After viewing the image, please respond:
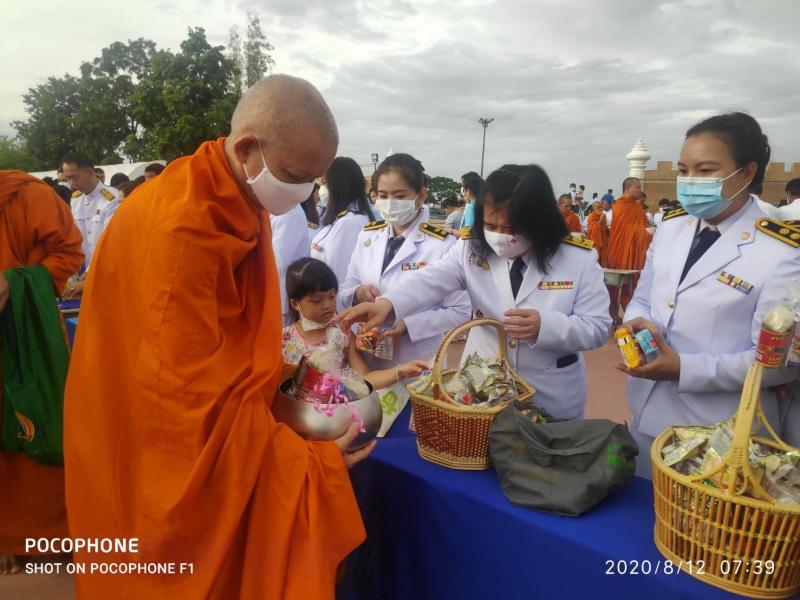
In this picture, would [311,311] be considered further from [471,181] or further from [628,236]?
[628,236]

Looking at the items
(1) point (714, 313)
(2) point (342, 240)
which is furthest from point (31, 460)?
(1) point (714, 313)

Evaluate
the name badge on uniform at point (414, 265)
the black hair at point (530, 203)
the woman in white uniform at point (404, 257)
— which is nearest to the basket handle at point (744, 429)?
the black hair at point (530, 203)

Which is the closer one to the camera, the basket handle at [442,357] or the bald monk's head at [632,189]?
the basket handle at [442,357]

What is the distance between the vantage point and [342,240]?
14.2 feet

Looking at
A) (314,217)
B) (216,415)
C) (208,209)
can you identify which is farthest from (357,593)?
(314,217)

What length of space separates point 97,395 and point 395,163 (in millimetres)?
2374

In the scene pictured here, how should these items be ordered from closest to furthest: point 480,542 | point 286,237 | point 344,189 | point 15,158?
point 480,542 < point 286,237 < point 344,189 < point 15,158

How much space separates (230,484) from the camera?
1.49 m

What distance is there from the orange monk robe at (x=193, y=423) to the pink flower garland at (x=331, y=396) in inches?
5.1

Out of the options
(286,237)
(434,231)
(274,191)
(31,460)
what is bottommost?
(31,460)

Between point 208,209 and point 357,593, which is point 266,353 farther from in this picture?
point 357,593

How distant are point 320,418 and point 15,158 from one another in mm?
56273

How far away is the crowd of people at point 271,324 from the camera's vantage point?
1.49m

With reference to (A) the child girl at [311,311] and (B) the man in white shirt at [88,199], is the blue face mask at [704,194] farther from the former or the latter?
(B) the man in white shirt at [88,199]
